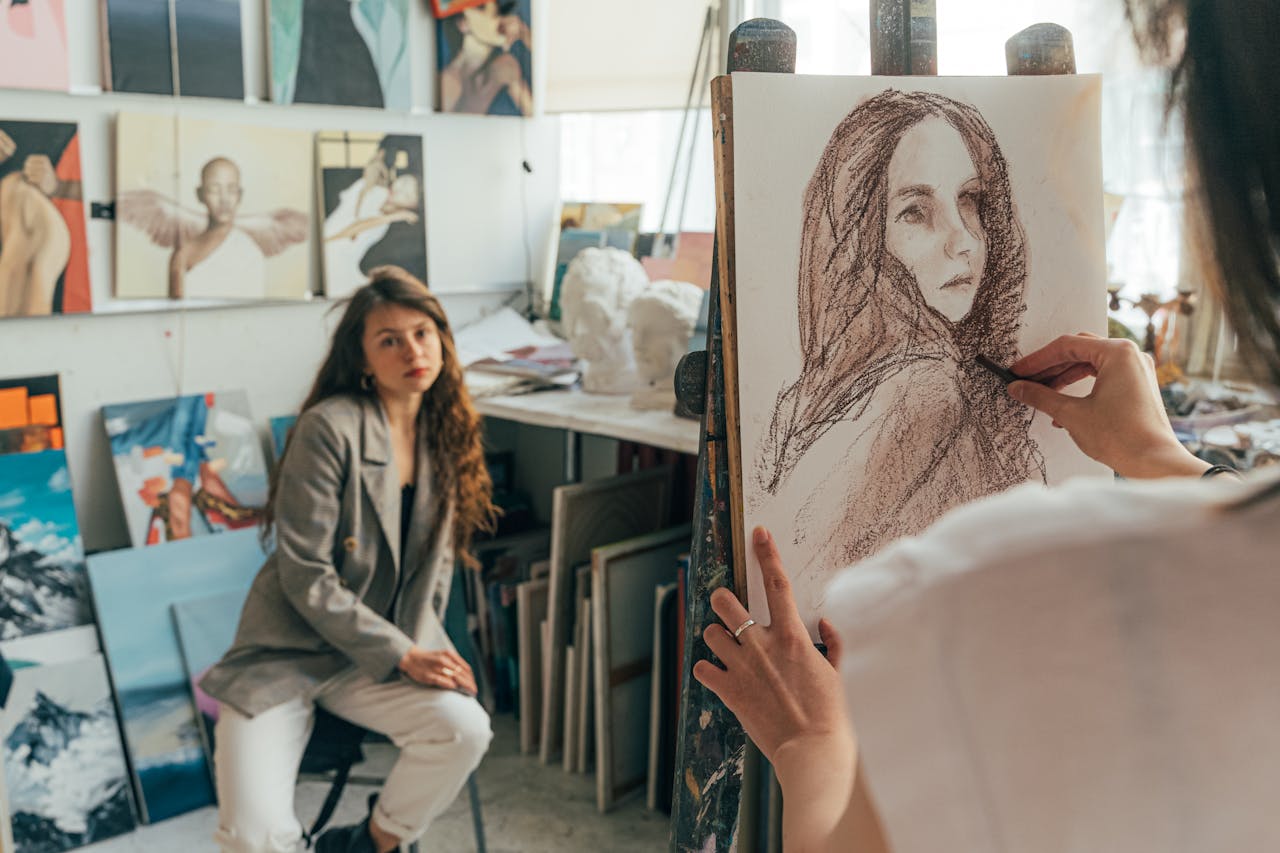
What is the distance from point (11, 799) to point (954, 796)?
83.4 inches

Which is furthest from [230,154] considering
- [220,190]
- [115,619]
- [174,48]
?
[115,619]

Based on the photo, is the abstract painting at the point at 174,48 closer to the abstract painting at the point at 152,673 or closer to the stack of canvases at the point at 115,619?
the stack of canvases at the point at 115,619

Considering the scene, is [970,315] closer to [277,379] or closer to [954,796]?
[954,796]

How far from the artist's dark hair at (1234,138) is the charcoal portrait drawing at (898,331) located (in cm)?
51

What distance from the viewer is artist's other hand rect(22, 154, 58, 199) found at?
216 centimetres

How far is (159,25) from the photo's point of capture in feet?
7.38

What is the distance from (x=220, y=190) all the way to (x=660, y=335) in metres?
1.05

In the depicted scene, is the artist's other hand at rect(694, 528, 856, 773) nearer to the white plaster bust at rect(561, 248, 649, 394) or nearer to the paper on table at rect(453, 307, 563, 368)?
the white plaster bust at rect(561, 248, 649, 394)

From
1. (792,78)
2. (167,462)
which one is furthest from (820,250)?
(167,462)

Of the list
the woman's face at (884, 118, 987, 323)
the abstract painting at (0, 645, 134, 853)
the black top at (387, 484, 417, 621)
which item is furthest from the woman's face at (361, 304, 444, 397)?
the woman's face at (884, 118, 987, 323)

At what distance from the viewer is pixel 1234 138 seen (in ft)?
1.81

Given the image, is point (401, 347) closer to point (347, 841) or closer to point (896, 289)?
point (347, 841)

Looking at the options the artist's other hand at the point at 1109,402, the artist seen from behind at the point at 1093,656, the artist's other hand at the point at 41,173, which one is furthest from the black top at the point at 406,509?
the artist seen from behind at the point at 1093,656

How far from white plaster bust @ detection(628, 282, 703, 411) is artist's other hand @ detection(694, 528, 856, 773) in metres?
1.22
